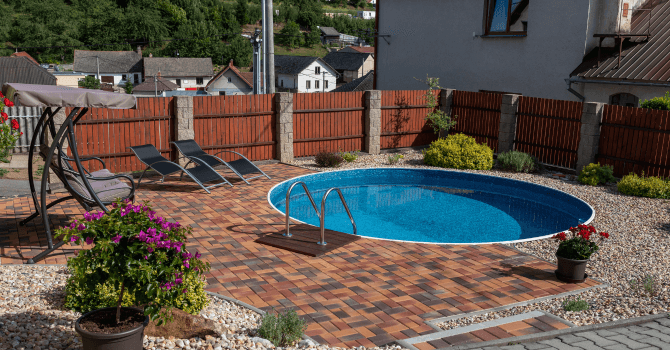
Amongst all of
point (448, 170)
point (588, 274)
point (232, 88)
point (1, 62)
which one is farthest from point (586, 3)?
point (232, 88)

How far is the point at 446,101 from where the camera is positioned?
58.6 feet

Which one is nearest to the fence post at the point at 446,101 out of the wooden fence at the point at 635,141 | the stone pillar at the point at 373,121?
the stone pillar at the point at 373,121

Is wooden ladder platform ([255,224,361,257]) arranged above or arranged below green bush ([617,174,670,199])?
below

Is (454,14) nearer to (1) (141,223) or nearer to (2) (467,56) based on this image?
(2) (467,56)

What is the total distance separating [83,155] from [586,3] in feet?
49.3

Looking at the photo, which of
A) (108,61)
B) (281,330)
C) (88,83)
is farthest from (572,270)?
(108,61)

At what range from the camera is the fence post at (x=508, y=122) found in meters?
15.9

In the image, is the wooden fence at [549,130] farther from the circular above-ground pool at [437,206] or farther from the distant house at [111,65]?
the distant house at [111,65]

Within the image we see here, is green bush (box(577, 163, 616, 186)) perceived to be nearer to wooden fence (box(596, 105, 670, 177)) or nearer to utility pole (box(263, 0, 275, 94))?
wooden fence (box(596, 105, 670, 177))

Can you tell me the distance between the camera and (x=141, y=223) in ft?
13.7

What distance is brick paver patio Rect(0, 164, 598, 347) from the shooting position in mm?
5969

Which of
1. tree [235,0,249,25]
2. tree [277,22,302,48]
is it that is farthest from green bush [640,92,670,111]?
tree [235,0,249,25]

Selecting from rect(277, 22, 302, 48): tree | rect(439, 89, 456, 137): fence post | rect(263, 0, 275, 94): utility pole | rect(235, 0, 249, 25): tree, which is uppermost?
rect(235, 0, 249, 25): tree

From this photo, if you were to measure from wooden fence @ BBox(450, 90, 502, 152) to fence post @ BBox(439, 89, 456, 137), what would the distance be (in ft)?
0.39
